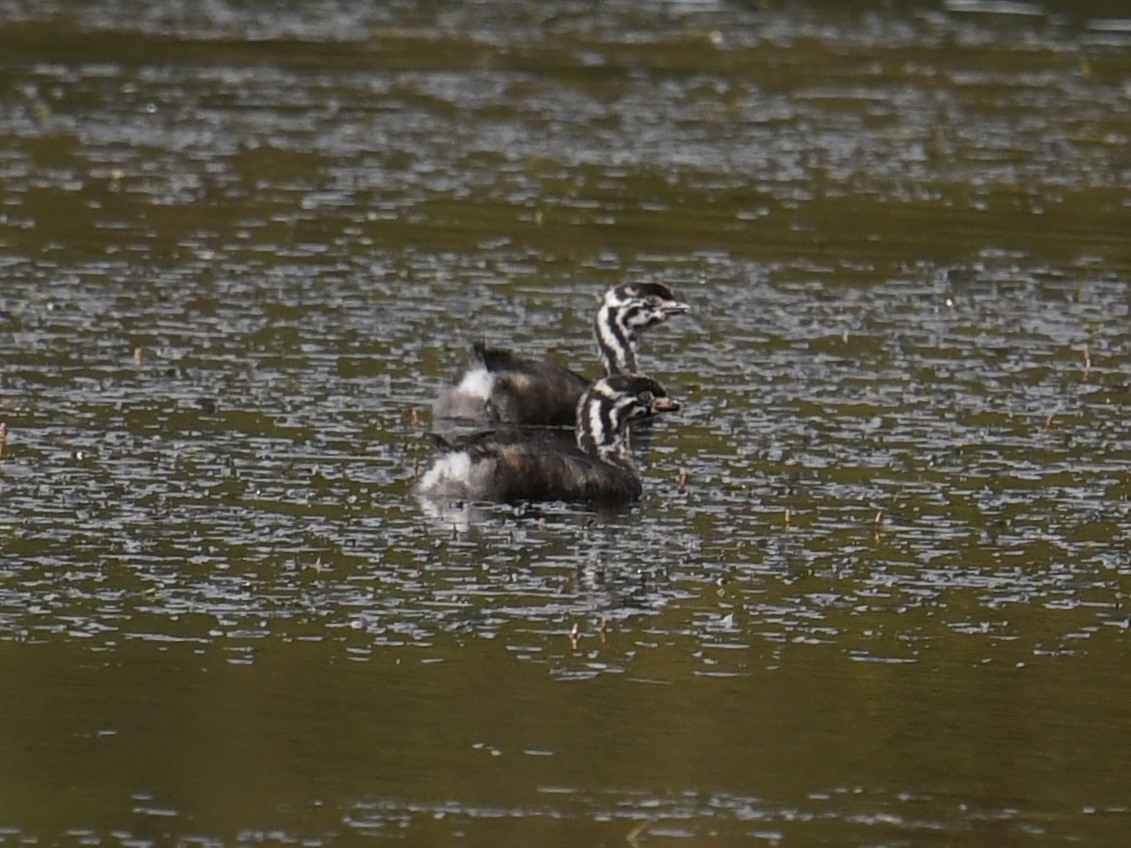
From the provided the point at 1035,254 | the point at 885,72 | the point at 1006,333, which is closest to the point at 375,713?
the point at 1006,333

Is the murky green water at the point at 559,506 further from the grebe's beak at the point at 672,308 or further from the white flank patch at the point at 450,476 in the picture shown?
the grebe's beak at the point at 672,308

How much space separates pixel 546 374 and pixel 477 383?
0.54 m

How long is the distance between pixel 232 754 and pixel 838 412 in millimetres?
6975

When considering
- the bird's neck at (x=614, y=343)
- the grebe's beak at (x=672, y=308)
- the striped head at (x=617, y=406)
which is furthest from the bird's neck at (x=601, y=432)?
the grebe's beak at (x=672, y=308)

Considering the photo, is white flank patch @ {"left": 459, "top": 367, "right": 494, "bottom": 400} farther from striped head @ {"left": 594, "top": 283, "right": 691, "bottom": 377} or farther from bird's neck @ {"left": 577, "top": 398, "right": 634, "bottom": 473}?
striped head @ {"left": 594, "top": 283, "right": 691, "bottom": 377}

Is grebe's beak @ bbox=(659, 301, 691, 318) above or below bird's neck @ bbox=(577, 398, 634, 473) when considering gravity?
above

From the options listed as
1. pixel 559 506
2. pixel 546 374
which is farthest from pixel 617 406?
pixel 546 374

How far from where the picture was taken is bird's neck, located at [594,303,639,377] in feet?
55.9

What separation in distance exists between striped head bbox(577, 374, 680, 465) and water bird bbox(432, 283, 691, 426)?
3.20ft

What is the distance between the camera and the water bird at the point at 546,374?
1579cm

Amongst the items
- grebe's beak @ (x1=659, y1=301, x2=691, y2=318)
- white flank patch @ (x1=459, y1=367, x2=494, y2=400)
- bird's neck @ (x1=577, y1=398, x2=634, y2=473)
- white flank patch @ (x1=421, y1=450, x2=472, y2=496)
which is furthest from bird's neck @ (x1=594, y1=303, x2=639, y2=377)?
white flank patch @ (x1=421, y1=450, x2=472, y2=496)

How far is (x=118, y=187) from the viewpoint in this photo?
2294 centimetres

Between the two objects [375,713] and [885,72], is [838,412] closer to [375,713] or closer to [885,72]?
[375,713]

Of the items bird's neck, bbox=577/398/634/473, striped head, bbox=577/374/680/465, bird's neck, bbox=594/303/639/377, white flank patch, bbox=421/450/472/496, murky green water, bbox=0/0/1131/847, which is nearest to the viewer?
murky green water, bbox=0/0/1131/847
